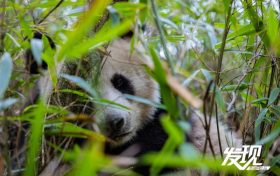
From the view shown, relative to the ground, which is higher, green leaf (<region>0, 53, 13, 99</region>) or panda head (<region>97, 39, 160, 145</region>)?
green leaf (<region>0, 53, 13, 99</region>)

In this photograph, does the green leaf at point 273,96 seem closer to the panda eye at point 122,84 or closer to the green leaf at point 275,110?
the green leaf at point 275,110

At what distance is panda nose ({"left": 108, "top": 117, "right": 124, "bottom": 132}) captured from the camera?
2143mm

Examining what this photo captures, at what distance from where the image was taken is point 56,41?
6.65 ft

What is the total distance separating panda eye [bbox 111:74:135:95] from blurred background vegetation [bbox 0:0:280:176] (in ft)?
1.12

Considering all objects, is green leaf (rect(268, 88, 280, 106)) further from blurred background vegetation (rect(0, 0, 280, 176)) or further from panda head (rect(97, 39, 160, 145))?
panda head (rect(97, 39, 160, 145))

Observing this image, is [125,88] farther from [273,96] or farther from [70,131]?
[70,131]

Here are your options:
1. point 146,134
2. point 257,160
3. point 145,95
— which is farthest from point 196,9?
point 257,160

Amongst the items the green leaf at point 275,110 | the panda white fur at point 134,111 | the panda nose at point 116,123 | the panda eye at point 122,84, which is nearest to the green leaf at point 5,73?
the panda nose at point 116,123

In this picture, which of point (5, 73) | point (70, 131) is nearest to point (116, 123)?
point (70, 131)

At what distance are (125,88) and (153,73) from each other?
117 centimetres

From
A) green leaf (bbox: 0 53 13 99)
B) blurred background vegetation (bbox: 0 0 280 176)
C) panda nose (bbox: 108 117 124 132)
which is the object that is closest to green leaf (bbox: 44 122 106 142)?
blurred background vegetation (bbox: 0 0 280 176)

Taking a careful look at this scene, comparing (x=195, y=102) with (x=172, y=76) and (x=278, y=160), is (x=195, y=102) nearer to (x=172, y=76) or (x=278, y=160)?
(x=172, y=76)

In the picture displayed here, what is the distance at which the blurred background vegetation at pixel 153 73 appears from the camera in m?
1.15

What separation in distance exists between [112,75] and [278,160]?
1.12 m
